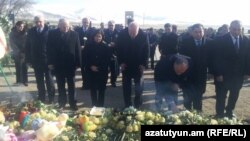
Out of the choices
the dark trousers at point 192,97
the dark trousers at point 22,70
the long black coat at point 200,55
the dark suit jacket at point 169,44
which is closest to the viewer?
the dark trousers at point 192,97

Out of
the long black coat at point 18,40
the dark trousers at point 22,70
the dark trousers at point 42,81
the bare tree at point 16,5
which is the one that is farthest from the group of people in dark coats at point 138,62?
the bare tree at point 16,5

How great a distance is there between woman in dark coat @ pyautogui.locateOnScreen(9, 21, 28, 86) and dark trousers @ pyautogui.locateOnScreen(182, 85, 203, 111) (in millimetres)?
5052

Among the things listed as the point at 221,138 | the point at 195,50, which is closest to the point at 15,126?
the point at 221,138

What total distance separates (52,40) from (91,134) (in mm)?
4842

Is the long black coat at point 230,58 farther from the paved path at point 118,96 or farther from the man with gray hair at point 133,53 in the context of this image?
the man with gray hair at point 133,53

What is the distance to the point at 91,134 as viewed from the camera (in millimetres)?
3865

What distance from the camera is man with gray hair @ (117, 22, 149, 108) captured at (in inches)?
333

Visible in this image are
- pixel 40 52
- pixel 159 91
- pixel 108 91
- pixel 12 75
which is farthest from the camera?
pixel 12 75

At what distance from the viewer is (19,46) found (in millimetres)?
11250

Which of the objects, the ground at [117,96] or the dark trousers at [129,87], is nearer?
the dark trousers at [129,87]

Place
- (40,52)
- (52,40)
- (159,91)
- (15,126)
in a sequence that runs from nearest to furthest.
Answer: (15,126), (159,91), (52,40), (40,52)

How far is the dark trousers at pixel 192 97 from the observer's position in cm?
761

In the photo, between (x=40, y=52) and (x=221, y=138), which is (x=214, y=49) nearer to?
(x=40, y=52)

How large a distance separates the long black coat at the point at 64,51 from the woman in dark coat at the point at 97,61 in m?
0.23
